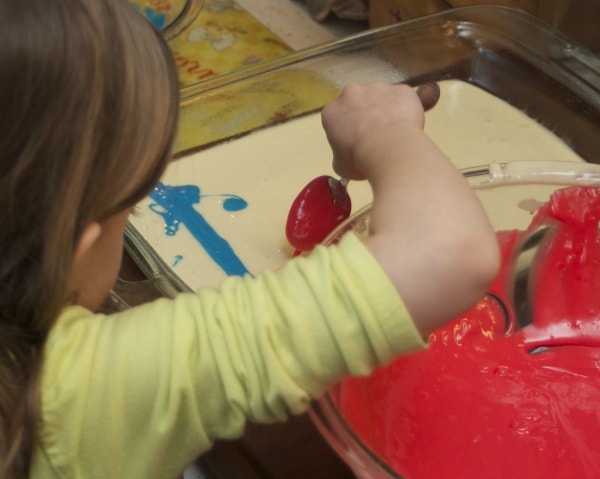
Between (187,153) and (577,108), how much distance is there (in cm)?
39

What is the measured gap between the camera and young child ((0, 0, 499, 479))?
359 mm

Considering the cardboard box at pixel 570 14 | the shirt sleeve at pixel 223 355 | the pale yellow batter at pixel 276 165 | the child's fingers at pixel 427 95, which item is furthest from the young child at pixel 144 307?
the cardboard box at pixel 570 14

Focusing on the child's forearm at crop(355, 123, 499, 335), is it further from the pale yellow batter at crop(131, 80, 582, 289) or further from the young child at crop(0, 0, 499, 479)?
the pale yellow batter at crop(131, 80, 582, 289)

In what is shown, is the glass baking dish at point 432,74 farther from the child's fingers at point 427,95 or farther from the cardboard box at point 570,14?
the child's fingers at point 427,95

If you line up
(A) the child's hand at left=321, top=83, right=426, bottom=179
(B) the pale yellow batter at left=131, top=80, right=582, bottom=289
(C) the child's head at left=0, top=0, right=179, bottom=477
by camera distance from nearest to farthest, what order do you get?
(C) the child's head at left=0, top=0, right=179, bottom=477, (A) the child's hand at left=321, top=83, right=426, bottom=179, (B) the pale yellow batter at left=131, top=80, right=582, bottom=289

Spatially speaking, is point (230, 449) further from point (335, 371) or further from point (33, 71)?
point (33, 71)

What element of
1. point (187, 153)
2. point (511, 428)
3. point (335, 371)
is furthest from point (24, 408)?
point (187, 153)

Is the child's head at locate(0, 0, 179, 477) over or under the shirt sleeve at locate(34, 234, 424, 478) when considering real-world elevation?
over

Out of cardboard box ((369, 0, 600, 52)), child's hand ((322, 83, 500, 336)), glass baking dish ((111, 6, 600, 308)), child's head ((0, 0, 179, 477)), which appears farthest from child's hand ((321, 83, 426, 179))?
cardboard box ((369, 0, 600, 52))

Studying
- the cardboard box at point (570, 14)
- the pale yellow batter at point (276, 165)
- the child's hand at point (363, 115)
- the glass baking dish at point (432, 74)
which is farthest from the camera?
the cardboard box at point (570, 14)

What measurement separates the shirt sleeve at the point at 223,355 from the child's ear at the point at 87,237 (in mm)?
38

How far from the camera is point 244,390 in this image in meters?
0.38

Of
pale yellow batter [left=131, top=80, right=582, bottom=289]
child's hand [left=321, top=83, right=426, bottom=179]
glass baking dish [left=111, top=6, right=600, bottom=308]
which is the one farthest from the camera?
glass baking dish [left=111, top=6, right=600, bottom=308]

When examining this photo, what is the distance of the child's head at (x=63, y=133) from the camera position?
0.34 metres
